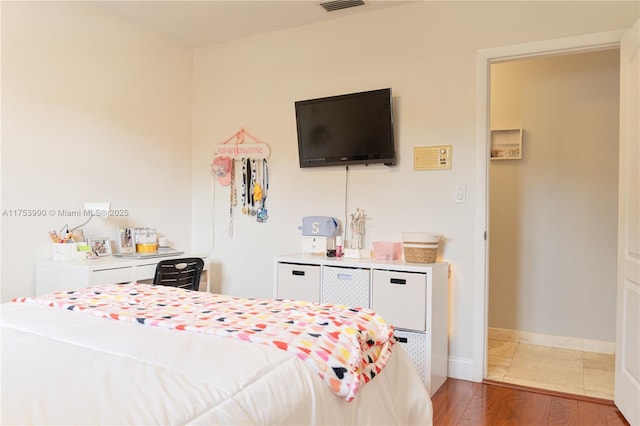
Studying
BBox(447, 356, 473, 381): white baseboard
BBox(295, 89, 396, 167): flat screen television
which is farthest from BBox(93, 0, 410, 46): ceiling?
BBox(447, 356, 473, 381): white baseboard

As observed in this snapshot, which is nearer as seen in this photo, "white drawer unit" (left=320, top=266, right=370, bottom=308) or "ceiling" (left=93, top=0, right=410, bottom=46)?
"white drawer unit" (left=320, top=266, right=370, bottom=308)

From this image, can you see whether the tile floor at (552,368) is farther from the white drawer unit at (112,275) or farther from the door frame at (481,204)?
the white drawer unit at (112,275)

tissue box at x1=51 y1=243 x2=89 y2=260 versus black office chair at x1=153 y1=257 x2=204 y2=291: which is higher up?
tissue box at x1=51 y1=243 x2=89 y2=260

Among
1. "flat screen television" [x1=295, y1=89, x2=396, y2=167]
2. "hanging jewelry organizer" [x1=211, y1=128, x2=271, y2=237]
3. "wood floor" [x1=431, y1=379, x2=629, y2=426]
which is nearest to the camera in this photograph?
"wood floor" [x1=431, y1=379, x2=629, y2=426]

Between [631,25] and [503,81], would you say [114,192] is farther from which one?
[631,25]

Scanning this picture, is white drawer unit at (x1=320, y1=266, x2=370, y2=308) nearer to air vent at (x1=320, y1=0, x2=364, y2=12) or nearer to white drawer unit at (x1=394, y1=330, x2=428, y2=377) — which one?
white drawer unit at (x1=394, y1=330, x2=428, y2=377)

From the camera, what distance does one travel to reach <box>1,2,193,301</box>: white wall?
8.94ft

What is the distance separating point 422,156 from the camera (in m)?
3.10

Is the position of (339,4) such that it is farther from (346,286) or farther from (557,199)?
(557,199)

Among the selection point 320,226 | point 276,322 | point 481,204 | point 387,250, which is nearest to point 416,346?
point 387,250

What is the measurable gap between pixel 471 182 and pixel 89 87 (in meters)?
2.73

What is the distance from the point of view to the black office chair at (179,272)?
9.58ft

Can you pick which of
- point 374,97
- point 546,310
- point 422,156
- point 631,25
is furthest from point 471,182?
point 546,310

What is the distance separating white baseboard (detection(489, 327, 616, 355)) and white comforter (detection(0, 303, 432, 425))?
282cm
